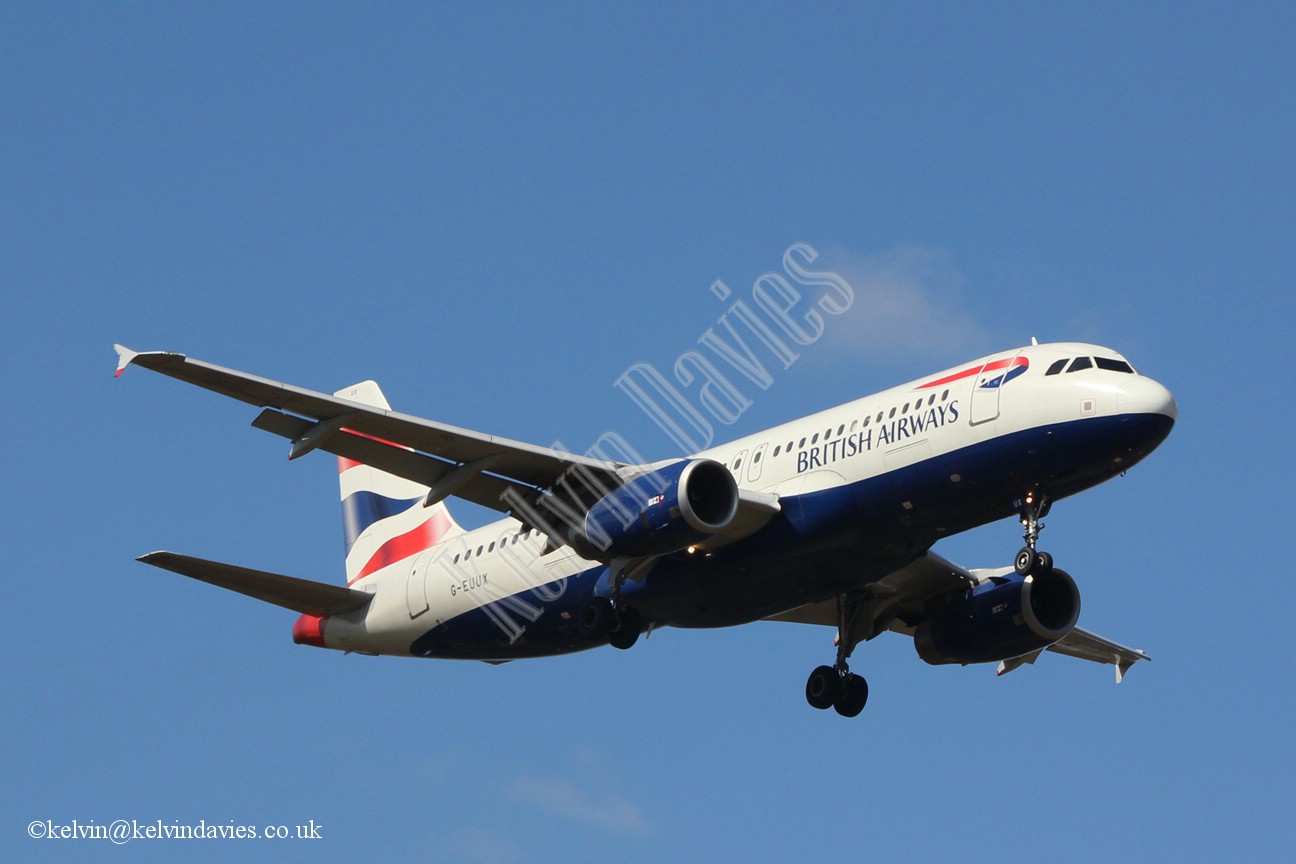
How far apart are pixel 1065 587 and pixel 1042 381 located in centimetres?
665

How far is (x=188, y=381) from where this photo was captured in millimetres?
29141

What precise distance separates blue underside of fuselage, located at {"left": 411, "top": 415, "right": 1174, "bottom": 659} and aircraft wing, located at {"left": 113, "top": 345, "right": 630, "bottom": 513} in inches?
88.9

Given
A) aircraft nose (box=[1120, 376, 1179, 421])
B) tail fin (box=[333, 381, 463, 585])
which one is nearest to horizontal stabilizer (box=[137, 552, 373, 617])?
tail fin (box=[333, 381, 463, 585])

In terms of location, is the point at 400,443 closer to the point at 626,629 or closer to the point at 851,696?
the point at 626,629

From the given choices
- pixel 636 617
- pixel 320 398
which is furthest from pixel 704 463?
pixel 320 398

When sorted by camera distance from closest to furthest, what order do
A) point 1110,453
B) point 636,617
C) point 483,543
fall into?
point 1110,453, point 636,617, point 483,543

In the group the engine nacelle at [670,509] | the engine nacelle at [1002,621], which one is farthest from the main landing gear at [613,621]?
the engine nacelle at [1002,621]

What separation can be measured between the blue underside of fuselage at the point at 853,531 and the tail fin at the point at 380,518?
4.64m

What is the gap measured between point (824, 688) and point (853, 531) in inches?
234

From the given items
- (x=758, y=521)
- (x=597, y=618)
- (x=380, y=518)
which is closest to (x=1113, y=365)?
(x=758, y=521)

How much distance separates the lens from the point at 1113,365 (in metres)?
29.7

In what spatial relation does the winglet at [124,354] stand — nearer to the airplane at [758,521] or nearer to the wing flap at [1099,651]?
the airplane at [758,521]

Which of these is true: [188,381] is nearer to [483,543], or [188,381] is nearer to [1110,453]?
[483,543]

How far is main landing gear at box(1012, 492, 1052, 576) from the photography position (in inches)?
1179
